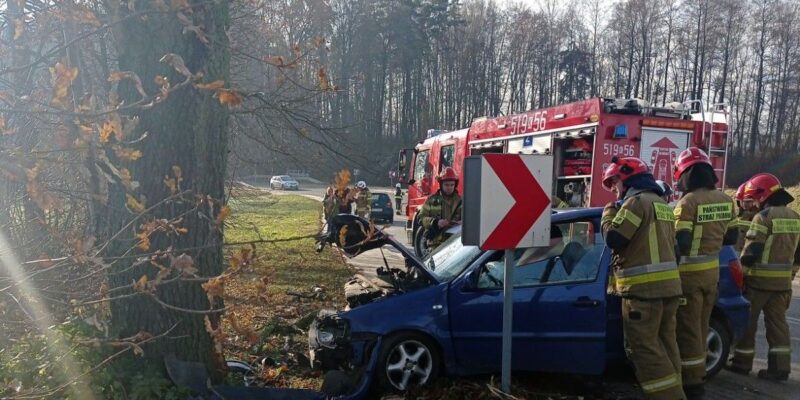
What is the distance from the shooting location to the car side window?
4578 mm

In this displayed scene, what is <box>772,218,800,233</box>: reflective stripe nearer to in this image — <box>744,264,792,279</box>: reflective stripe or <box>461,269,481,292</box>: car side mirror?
<box>744,264,792,279</box>: reflective stripe

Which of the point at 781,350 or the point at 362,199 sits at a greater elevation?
the point at 362,199

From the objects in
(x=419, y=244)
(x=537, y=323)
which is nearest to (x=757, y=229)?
(x=537, y=323)

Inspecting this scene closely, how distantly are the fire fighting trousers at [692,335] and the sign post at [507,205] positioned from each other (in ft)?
4.92

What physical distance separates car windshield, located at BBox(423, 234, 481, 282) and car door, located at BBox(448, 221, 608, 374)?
0.16 m

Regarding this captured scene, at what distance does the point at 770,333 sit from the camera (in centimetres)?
534

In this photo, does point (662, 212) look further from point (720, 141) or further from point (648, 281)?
point (720, 141)

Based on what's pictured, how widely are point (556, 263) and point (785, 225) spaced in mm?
2507

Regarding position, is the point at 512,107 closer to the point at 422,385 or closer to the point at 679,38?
the point at 679,38

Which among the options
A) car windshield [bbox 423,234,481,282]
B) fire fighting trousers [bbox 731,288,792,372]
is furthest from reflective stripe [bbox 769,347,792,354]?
car windshield [bbox 423,234,481,282]

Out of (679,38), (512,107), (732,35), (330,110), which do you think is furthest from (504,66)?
(330,110)

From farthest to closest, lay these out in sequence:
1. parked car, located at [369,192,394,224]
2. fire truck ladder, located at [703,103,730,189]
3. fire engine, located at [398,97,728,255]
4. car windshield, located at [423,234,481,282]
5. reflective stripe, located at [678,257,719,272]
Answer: parked car, located at [369,192,394,224]
fire truck ladder, located at [703,103,730,189]
fire engine, located at [398,97,728,255]
car windshield, located at [423,234,481,282]
reflective stripe, located at [678,257,719,272]

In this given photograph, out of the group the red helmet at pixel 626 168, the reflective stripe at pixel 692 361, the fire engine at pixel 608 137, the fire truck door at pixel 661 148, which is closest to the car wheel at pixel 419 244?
the fire engine at pixel 608 137

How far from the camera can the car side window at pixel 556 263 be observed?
4578mm
